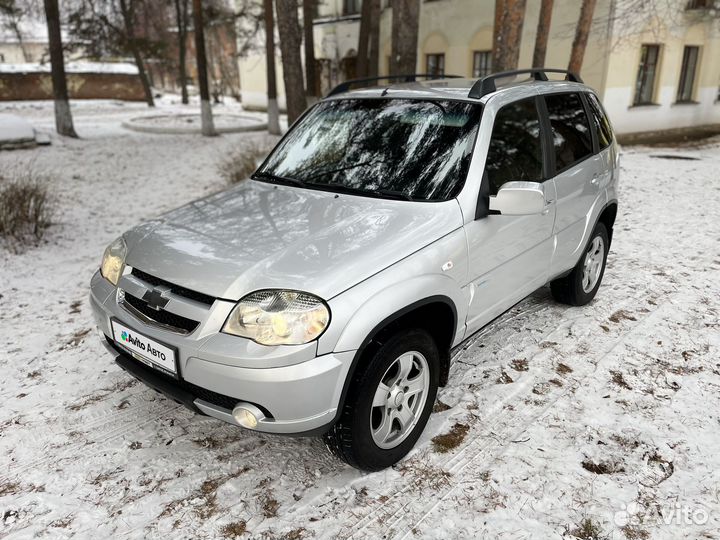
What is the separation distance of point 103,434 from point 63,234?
15.7 feet

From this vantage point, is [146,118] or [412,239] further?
[146,118]

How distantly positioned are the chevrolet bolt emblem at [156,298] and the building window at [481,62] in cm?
1771

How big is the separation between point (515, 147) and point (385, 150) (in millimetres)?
878

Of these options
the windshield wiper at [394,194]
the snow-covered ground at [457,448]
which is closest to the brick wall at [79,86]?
the snow-covered ground at [457,448]

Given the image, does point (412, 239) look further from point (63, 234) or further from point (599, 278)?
point (63, 234)

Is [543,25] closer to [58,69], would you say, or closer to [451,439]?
[451,439]

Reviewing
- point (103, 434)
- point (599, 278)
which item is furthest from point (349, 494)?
point (599, 278)

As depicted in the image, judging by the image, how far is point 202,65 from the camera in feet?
52.4

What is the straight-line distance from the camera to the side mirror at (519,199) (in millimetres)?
2881

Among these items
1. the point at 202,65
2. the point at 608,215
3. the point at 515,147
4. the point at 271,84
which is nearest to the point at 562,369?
the point at 515,147

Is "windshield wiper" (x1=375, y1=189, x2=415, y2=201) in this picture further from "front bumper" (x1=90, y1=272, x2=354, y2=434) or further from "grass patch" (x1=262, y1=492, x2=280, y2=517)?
"grass patch" (x1=262, y1=492, x2=280, y2=517)

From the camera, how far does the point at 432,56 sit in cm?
2030

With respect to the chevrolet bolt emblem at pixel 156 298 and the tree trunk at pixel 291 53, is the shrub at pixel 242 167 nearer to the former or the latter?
the tree trunk at pixel 291 53

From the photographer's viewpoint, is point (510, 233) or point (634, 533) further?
point (510, 233)
